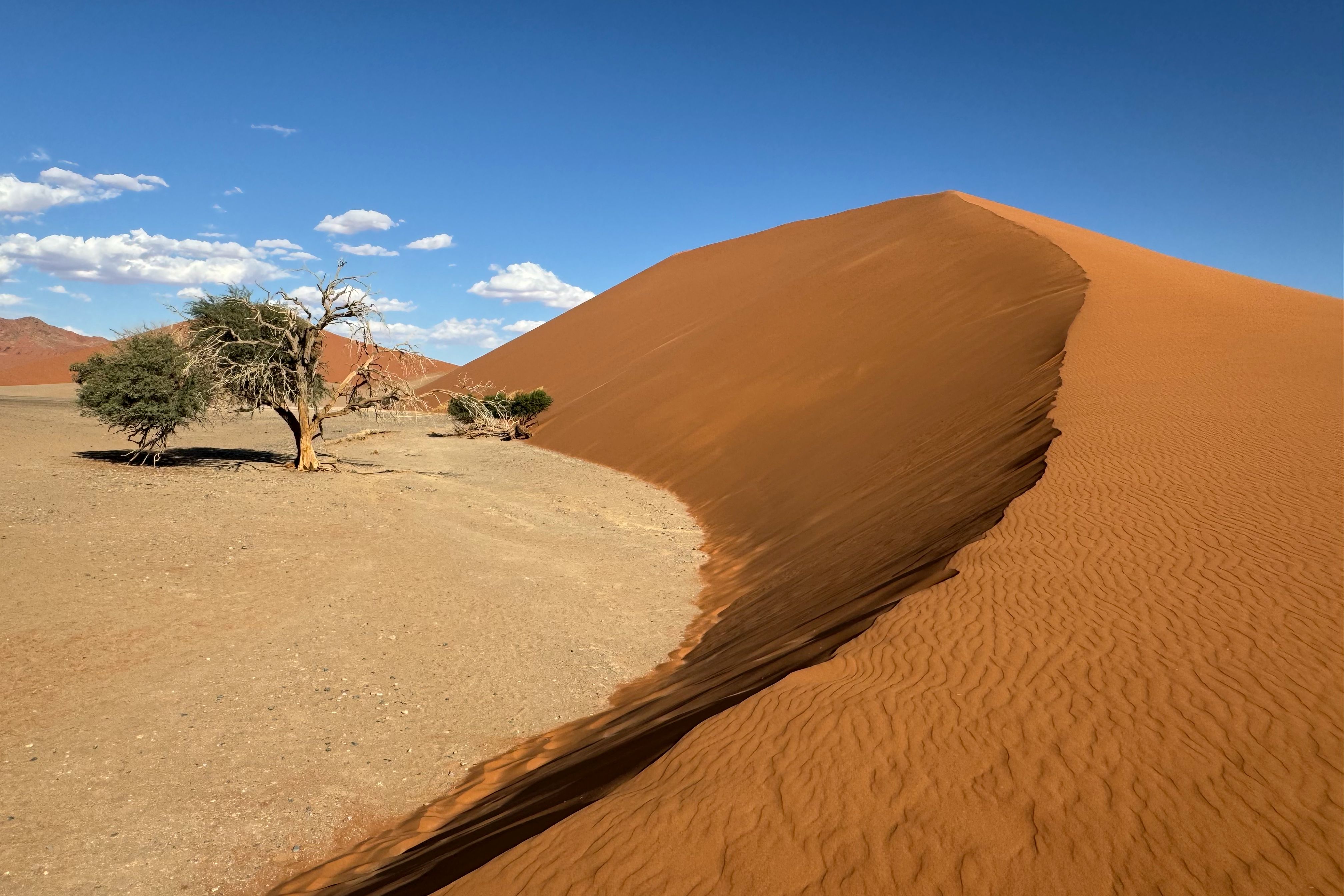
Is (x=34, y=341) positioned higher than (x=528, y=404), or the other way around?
(x=34, y=341)

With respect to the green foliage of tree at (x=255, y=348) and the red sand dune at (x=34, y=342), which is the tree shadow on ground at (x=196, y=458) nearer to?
the green foliage of tree at (x=255, y=348)

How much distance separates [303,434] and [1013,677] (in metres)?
18.3

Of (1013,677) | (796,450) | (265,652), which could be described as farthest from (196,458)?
(1013,677)

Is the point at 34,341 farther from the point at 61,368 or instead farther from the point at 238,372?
the point at 238,372

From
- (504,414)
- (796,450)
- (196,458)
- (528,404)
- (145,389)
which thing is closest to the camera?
(145,389)

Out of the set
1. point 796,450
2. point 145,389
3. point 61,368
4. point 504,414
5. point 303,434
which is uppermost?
point 61,368

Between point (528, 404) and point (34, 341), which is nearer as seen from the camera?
point (528, 404)

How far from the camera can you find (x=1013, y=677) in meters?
6.21

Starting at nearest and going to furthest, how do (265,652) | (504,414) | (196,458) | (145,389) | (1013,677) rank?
(1013,677) → (265,652) → (145,389) → (196,458) → (504,414)

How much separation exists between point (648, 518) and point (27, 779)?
14882 mm

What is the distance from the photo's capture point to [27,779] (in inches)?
279

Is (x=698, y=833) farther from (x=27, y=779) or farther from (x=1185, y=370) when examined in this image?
(x=1185, y=370)

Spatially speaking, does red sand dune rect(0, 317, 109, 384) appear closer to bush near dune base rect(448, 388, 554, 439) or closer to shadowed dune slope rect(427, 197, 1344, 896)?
bush near dune base rect(448, 388, 554, 439)

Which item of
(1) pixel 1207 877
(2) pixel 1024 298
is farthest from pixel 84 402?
(2) pixel 1024 298
